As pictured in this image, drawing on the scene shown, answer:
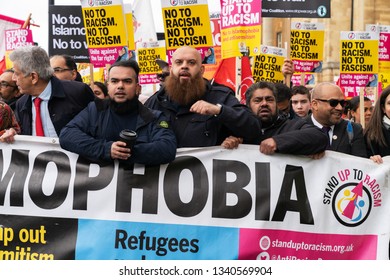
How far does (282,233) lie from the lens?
6.57 m

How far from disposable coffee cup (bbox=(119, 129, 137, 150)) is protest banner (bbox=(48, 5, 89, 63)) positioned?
7483 millimetres

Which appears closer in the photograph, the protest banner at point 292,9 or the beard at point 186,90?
the beard at point 186,90

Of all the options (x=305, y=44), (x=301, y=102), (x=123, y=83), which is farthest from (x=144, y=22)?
→ (x=123, y=83)

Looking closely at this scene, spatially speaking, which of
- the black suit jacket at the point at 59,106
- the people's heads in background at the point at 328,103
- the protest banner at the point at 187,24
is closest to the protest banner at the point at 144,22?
the protest banner at the point at 187,24

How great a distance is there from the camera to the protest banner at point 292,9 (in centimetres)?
1312

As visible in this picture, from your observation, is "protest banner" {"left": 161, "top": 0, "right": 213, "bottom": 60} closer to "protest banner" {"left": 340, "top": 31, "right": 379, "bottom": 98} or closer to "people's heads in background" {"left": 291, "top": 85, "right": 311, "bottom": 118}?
"people's heads in background" {"left": 291, "top": 85, "right": 311, "bottom": 118}

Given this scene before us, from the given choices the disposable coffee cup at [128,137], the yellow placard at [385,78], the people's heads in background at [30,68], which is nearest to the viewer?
the disposable coffee cup at [128,137]

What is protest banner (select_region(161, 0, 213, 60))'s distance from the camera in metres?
11.9

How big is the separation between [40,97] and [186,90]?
111cm

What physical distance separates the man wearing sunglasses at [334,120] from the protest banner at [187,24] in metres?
4.42

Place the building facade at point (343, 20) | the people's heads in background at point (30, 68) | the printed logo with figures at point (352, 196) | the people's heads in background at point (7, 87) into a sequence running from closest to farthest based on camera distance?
the printed logo with figures at point (352, 196) < the people's heads in background at point (30, 68) < the people's heads in background at point (7, 87) < the building facade at point (343, 20)

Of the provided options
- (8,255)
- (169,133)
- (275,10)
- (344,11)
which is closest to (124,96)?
(169,133)

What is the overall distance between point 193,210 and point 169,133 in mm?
Answer: 579

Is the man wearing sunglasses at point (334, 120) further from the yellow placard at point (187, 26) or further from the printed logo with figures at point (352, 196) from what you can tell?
the yellow placard at point (187, 26)
